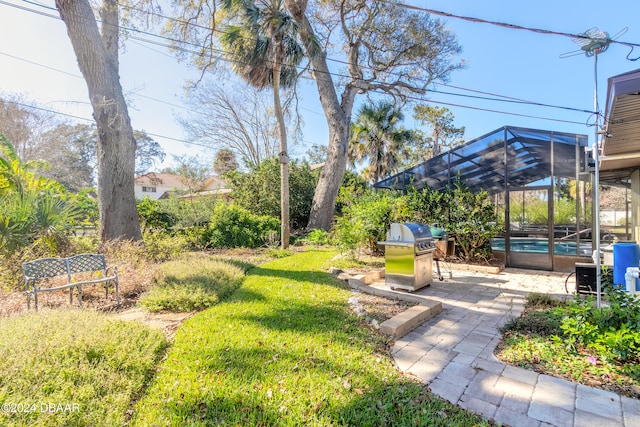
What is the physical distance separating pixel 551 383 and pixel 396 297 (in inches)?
100

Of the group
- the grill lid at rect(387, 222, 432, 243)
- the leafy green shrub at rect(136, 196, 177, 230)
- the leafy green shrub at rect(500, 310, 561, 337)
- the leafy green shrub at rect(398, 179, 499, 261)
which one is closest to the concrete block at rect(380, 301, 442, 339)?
the leafy green shrub at rect(500, 310, 561, 337)

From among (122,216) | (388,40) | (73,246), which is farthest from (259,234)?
(388,40)

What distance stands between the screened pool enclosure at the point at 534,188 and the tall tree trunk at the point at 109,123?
372 inches

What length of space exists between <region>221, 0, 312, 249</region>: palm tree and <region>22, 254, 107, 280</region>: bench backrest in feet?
19.7

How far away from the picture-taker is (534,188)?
7.59 meters

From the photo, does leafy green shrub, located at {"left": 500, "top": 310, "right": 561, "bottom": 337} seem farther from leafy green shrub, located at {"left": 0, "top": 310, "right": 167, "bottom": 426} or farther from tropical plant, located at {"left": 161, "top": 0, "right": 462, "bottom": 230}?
tropical plant, located at {"left": 161, "top": 0, "right": 462, "bottom": 230}

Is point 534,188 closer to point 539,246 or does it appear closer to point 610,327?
point 539,246

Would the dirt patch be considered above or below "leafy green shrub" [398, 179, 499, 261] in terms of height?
below

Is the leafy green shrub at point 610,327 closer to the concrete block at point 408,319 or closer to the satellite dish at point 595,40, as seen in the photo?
the concrete block at point 408,319

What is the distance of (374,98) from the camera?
16.2 meters

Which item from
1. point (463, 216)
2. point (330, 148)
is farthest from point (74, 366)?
point (330, 148)

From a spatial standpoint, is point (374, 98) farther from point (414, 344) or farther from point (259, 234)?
point (414, 344)

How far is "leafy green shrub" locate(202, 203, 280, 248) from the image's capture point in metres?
10.4

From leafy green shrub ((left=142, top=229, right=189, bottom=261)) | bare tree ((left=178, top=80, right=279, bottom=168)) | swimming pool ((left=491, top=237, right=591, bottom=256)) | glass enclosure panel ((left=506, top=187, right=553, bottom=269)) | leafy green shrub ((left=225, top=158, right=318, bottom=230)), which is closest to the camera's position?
swimming pool ((left=491, top=237, right=591, bottom=256))
